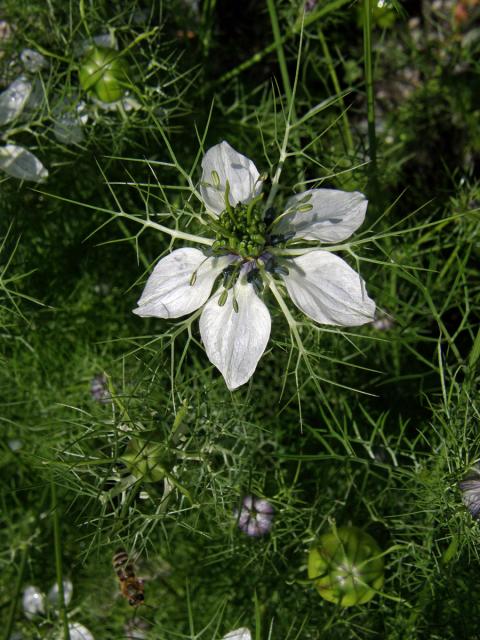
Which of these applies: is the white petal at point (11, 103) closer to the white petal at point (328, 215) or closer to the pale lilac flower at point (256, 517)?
the white petal at point (328, 215)

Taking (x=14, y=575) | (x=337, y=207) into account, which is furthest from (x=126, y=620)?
(x=337, y=207)

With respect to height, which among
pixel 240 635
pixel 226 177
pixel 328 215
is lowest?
pixel 240 635

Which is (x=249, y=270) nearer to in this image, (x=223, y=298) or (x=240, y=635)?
(x=223, y=298)

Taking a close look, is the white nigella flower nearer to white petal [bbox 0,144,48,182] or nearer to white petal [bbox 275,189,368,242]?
white petal [bbox 275,189,368,242]

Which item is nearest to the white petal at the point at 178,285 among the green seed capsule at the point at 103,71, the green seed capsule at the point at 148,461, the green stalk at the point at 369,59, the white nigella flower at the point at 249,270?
the white nigella flower at the point at 249,270

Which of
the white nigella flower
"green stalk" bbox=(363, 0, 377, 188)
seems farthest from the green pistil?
"green stalk" bbox=(363, 0, 377, 188)

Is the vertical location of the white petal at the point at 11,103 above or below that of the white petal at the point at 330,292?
above

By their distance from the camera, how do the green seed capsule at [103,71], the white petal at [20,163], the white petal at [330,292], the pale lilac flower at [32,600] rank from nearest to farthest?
the white petal at [330,292]
the green seed capsule at [103,71]
the white petal at [20,163]
the pale lilac flower at [32,600]

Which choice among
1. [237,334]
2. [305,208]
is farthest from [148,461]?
[305,208]
